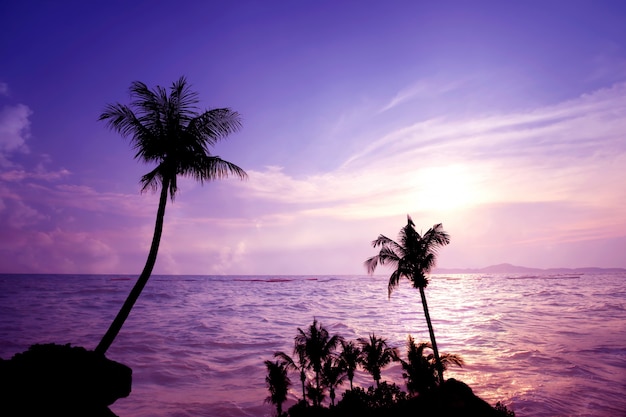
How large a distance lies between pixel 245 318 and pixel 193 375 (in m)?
44.5

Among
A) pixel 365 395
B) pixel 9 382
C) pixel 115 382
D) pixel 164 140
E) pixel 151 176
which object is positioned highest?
pixel 164 140

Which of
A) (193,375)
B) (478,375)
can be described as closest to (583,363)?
(478,375)

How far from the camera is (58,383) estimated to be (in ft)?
44.5

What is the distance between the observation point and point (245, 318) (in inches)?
3526

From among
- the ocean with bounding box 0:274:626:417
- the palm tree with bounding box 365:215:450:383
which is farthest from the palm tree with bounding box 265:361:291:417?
the palm tree with bounding box 365:215:450:383

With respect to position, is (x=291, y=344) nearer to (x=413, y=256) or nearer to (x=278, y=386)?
(x=278, y=386)

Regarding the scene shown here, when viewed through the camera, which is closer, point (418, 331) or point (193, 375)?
point (193, 375)

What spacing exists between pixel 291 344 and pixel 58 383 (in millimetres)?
52757

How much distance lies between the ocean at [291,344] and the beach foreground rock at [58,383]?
73.1 ft

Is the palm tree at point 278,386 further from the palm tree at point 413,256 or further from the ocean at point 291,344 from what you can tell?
the palm tree at point 413,256

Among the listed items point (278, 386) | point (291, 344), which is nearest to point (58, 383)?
point (278, 386)

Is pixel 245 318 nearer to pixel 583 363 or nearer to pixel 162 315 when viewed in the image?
pixel 162 315

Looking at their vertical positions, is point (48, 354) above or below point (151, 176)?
below

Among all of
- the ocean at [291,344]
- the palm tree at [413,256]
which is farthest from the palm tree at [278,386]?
the palm tree at [413,256]
